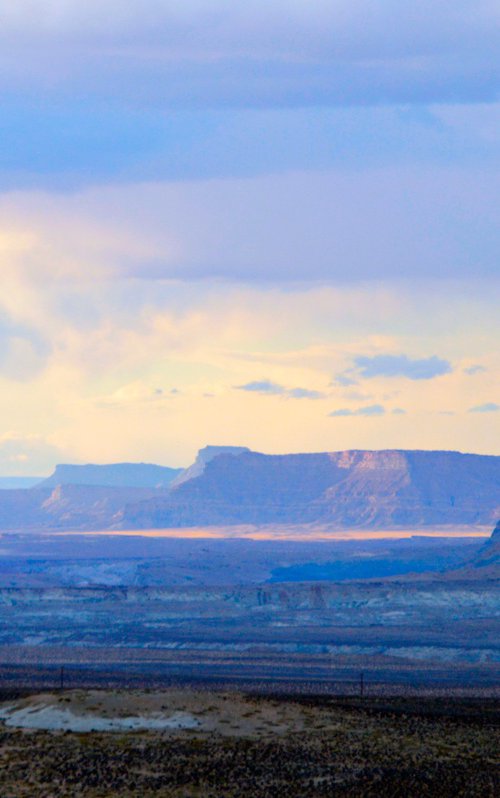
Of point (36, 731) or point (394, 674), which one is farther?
point (394, 674)

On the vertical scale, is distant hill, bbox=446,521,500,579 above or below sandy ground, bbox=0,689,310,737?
above

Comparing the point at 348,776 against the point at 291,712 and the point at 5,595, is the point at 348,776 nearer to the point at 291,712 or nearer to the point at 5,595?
the point at 291,712

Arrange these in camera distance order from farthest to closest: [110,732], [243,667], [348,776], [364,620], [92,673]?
[364,620]
[243,667]
[92,673]
[110,732]
[348,776]

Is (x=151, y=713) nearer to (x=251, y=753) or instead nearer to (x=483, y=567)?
(x=251, y=753)

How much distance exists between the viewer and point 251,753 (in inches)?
2110

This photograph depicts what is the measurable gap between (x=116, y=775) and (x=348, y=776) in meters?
8.01

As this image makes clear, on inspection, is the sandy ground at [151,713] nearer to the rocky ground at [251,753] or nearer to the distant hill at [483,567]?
the rocky ground at [251,753]

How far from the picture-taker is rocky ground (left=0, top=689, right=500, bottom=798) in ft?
164

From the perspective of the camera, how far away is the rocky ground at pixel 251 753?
49844mm

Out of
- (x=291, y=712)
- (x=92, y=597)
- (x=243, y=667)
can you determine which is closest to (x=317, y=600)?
(x=92, y=597)

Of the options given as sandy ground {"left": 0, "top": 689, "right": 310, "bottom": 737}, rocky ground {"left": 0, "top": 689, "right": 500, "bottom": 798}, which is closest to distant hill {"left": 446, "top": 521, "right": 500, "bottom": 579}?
rocky ground {"left": 0, "top": 689, "right": 500, "bottom": 798}

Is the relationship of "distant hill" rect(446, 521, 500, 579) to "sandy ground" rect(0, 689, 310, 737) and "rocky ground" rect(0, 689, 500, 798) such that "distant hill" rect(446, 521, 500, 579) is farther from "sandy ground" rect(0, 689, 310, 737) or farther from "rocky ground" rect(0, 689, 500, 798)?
"sandy ground" rect(0, 689, 310, 737)

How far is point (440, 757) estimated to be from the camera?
54219mm

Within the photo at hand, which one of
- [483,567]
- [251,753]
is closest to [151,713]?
[251,753]
